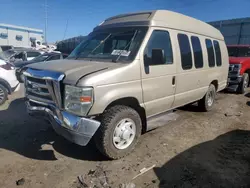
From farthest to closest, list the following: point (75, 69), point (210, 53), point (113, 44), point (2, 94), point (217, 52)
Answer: point (2, 94)
point (217, 52)
point (210, 53)
point (113, 44)
point (75, 69)

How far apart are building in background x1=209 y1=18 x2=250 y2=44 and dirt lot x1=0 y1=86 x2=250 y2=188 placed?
16939 mm

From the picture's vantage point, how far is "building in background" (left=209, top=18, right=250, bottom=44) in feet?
63.1

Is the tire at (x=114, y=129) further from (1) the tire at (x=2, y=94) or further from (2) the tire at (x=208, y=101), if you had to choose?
(1) the tire at (x=2, y=94)

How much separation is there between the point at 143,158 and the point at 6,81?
5.50 m

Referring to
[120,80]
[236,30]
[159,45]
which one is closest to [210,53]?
[159,45]

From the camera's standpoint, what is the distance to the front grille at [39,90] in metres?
3.39

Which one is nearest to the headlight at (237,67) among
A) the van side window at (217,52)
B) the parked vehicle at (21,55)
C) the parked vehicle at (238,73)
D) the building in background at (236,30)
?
the parked vehicle at (238,73)

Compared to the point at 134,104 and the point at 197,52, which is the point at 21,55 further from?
the point at 134,104

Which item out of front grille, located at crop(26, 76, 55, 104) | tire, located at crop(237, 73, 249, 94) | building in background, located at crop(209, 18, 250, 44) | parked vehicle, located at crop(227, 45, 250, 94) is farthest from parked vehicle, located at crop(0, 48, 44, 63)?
building in background, located at crop(209, 18, 250, 44)

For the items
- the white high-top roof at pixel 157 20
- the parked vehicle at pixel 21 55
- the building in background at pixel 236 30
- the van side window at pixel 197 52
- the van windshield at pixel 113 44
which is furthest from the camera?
the building in background at pixel 236 30

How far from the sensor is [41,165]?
3.52 metres

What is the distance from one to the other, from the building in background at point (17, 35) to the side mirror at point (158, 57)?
39.0 metres

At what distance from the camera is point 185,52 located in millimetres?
4793

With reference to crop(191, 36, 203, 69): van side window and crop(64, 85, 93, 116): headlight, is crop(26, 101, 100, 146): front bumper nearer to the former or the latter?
crop(64, 85, 93, 116): headlight
